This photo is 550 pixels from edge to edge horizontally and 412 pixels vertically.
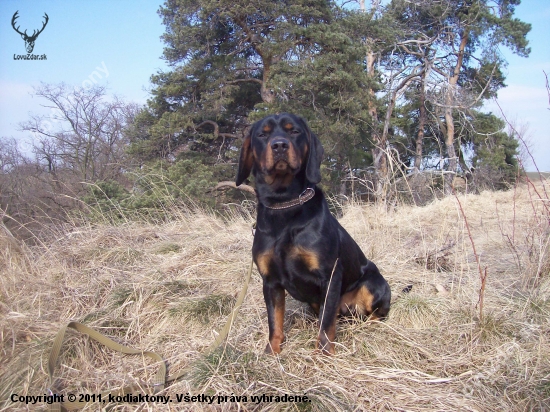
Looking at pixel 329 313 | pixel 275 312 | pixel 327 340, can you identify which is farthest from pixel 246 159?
pixel 327 340

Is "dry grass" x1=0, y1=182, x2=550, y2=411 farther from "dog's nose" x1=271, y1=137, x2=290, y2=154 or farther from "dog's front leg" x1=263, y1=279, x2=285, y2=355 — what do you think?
"dog's nose" x1=271, y1=137, x2=290, y2=154

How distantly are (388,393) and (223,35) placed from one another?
47.4 ft

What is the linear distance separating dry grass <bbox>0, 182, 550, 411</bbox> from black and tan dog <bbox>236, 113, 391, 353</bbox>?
0.97 ft

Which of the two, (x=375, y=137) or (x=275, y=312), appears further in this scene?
(x=375, y=137)

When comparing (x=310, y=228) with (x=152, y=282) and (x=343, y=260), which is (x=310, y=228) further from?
(x=152, y=282)

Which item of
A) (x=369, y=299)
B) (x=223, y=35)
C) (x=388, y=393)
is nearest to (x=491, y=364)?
(x=388, y=393)

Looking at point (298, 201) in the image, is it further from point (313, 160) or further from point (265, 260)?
point (265, 260)

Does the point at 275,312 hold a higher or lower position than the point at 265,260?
lower

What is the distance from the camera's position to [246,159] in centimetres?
272

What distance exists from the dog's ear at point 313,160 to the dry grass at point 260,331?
3.40 feet

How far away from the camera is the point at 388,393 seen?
81.8 inches

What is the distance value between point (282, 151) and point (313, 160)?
227 millimetres

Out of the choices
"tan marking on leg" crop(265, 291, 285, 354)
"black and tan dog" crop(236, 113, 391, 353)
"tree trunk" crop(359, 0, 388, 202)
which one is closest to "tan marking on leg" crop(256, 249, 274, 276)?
"black and tan dog" crop(236, 113, 391, 353)

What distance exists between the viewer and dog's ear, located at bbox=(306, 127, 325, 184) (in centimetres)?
245
